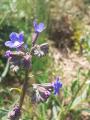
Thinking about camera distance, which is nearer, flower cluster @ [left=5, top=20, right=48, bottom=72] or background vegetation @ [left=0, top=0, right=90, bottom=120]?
flower cluster @ [left=5, top=20, right=48, bottom=72]

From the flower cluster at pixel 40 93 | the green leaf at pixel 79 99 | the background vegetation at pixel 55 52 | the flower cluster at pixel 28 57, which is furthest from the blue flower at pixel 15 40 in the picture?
the green leaf at pixel 79 99

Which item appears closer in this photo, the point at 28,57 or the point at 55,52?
the point at 28,57

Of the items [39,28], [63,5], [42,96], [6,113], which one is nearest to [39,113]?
[6,113]

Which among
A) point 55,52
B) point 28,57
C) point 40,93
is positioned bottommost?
point 40,93

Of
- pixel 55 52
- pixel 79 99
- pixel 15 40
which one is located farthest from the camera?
pixel 55 52

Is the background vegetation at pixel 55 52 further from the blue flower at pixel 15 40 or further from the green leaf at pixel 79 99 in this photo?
the blue flower at pixel 15 40

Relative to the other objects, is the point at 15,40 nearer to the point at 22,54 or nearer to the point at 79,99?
the point at 22,54

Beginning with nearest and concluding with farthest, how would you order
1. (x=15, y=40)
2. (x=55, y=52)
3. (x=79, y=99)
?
(x=15, y=40)
(x=79, y=99)
(x=55, y=52)

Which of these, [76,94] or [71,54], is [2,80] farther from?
[71,54]

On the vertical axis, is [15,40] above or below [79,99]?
below

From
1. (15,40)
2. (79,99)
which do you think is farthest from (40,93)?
(79,99)

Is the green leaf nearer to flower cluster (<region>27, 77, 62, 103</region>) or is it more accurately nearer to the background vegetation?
the background vegetation

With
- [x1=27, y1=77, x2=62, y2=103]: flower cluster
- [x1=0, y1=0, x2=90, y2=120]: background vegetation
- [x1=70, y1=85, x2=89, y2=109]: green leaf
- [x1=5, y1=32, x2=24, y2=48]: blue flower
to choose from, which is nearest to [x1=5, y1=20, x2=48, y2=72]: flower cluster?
[x1=5, y1=32, x2=24, y2=48]: blue flower

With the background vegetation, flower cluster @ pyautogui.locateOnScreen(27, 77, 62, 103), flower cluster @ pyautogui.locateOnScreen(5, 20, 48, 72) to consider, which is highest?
the background vegetation
